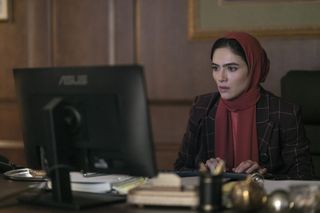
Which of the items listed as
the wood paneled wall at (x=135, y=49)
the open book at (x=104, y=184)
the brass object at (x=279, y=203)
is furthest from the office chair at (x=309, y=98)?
the brass object at (x=279, y=203)

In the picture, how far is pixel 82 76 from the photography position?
1667 mm

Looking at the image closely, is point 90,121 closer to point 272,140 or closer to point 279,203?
point 279,203

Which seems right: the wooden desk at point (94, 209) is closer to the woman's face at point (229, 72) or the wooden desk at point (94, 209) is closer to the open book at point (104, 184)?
the open book at point (104, 184)

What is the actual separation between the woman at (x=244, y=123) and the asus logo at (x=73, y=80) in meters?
1.00

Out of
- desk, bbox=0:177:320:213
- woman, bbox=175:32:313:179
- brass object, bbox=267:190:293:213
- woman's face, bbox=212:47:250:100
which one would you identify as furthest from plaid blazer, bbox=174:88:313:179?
brass object, bbox=267:190:293:213

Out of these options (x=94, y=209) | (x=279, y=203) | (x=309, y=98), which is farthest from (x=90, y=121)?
(x=309, y=98)

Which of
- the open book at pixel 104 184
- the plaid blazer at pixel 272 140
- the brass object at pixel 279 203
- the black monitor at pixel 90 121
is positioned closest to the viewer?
the brass object at pixel 279 203

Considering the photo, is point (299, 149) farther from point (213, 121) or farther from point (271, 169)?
point (213, 121)

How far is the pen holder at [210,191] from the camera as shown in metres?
1.50

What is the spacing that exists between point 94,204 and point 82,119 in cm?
23

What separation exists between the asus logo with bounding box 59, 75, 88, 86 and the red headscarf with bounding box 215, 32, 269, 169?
42.7 inches

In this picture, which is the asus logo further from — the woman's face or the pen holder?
the woman's face

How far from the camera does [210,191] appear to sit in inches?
59.0

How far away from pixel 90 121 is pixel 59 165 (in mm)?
151
